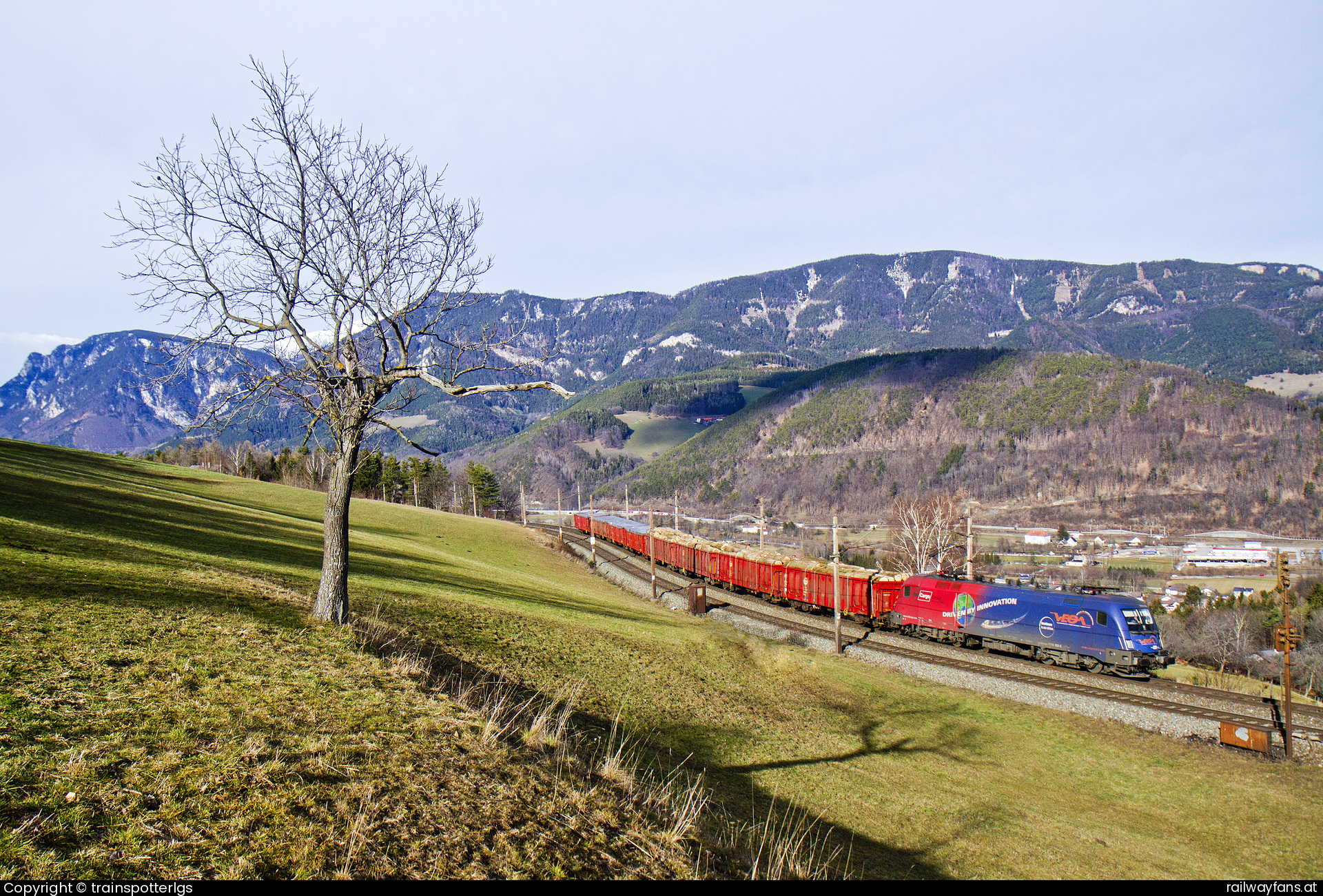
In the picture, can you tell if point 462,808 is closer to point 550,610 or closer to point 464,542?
point 550,610

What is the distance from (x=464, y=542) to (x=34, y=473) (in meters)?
24.1

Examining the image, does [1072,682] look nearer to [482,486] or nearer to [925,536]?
[925,536]

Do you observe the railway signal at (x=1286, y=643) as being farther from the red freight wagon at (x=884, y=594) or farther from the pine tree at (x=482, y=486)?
the pine tree at (x=482, y=486)

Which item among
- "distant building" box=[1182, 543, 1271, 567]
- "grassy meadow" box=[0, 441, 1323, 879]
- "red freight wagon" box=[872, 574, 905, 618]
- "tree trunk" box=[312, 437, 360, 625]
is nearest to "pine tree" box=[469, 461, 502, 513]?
"grassy meadow" box=[0, 441, 1323, 879]

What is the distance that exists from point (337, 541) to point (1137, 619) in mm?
28725

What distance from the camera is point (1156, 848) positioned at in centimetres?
1273

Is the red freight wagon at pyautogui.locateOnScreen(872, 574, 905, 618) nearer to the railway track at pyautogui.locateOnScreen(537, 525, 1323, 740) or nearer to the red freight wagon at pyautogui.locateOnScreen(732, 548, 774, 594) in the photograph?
the railway track at pyautogui.locateOnScreen(537, 525, 1323, 740)

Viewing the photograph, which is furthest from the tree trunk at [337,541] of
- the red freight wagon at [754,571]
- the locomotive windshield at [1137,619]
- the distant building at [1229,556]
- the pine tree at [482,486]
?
the distant building at [1229,556]

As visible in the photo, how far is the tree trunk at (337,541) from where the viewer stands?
11.0m

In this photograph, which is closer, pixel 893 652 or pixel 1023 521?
pixel 893 652

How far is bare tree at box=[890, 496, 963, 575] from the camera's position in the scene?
5866 centimetres

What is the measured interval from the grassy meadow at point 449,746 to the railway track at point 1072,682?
7.63 feet

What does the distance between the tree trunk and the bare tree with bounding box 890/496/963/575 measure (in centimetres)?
5106
